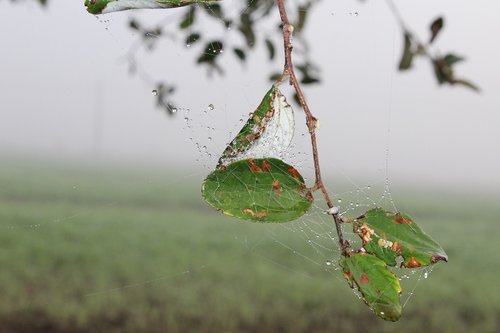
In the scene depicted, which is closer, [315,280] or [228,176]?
[228,176]

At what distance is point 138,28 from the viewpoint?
1.37 metres

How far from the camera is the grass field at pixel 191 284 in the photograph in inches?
161

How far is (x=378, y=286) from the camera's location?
1.11 ft

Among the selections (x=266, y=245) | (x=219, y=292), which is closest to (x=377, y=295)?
(x=219, y=292)

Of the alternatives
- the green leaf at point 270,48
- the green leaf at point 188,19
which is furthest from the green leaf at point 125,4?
the green leaf at point 270,48

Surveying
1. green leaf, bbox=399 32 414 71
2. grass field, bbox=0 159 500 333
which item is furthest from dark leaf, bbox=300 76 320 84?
grass field, bbox=0 159 500 333

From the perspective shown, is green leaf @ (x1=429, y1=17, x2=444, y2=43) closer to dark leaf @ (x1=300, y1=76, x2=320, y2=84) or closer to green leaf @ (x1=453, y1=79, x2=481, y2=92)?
green leaf @ (x1=453, y1=79, x2=481, y2=92)

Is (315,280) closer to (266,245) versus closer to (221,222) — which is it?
(266,245)

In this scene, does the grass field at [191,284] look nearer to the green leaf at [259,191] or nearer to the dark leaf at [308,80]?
the dark leaf at [308,80]

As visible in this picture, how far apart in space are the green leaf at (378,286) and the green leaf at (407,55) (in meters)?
0.84

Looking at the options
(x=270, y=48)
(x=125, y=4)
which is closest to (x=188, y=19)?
(x=270, y=48)

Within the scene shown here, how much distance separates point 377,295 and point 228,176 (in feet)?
0.34

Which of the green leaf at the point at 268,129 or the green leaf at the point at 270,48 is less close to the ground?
the green leaf at the point at 268,129

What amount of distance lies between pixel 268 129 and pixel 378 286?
11 cm
